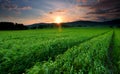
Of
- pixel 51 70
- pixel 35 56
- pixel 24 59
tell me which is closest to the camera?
pixel 51 70

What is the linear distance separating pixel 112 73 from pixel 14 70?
488 centimetres

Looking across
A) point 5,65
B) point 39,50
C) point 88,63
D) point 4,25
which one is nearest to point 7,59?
point 5,65

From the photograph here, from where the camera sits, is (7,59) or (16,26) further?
(16,26)

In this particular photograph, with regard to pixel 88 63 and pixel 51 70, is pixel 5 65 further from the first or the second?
pixel 88 63

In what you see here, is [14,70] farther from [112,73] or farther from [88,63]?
[112,73]

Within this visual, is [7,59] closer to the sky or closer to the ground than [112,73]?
closer to the sky

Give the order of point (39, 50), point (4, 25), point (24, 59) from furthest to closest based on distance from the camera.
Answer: point (4, 25)
point (39, 50)
point (24, 59)

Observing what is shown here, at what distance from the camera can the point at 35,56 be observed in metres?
12.1

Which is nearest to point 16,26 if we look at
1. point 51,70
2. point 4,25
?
point 4,25

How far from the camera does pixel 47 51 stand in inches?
546

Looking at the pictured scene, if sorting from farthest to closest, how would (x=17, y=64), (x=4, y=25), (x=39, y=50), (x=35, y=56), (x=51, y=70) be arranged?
(x=4, y=25) → (x=39, y=50) → (x=35, y=56) → (x=17, y=64) → (x=51, y=70)

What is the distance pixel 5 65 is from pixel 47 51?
→ 14.6ft

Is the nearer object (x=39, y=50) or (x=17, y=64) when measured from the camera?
(x=17, y=64)

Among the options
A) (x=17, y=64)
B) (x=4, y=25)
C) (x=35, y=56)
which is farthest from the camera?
(x=4, y=25)
